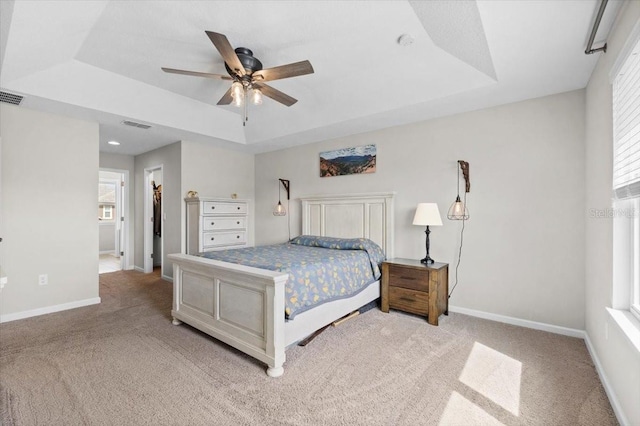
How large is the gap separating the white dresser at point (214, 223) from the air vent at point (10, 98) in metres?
2.09

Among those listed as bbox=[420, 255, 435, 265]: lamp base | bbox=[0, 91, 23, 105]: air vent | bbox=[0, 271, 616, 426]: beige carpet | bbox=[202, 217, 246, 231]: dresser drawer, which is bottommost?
bbox=[0, 271, 616, 426]: beige carpet

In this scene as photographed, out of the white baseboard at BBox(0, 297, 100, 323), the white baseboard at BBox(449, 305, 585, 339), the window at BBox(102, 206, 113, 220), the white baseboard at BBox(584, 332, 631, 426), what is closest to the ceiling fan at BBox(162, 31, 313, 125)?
the white baseboard at BBox(584, 332, 631, 426)

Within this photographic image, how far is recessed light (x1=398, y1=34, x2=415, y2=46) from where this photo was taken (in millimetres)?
2399

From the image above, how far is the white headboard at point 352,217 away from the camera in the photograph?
381cm

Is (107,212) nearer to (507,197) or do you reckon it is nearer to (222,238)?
(222,238)

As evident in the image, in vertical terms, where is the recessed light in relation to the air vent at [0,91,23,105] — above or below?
above

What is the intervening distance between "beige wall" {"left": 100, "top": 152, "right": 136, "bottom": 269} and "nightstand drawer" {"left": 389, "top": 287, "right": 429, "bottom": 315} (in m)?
5.28

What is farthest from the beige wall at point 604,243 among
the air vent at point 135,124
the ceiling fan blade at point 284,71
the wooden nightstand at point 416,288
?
the air vent at point 135,124

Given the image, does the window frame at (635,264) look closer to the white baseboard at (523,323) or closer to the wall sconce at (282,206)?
the white baseboard at (523,323)

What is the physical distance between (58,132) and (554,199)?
5.44 meters

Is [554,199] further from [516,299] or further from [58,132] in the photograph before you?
[58,132]

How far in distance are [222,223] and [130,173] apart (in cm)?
261

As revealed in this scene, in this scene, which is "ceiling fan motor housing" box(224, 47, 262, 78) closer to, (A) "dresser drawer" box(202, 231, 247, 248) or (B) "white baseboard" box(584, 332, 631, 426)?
(A) "dresser drawer" box(202, 231, 247, 248)

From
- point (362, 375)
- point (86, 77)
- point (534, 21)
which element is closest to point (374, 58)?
point (534, 21)
